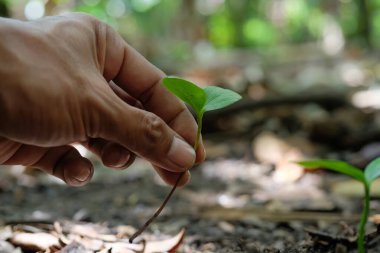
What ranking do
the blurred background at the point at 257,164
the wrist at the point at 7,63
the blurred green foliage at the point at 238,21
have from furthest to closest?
the blurred green foliage at the point at 238,21 < the blurred background at the point at 257,164 < the wrist at the point at 7,63

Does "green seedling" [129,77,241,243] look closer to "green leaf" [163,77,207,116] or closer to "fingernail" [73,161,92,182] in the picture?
"green leaf" [163,77,207,116]

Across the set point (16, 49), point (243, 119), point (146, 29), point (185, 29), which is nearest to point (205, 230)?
point (16, 49)

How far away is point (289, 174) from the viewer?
265 centimetres

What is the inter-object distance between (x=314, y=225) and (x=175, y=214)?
21.0 inches

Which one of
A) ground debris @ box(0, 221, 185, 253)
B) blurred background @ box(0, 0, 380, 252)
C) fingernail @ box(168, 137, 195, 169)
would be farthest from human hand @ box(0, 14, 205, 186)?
blurred background @ box(0, 0, 380, 252)

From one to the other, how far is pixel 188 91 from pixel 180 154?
140 millimetres

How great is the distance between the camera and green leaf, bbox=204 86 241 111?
43.1 inches

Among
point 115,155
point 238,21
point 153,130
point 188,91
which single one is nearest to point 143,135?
point 153,130

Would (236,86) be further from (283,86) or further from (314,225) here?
(314,225)

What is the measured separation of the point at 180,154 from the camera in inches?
43.8

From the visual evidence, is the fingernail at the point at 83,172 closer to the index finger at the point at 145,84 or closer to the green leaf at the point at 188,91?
the index finger at the point at 145,84

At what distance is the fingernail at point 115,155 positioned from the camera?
127 cm

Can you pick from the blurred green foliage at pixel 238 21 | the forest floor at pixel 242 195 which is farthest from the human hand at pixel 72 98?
the blurred green foliage at pixel 238 21

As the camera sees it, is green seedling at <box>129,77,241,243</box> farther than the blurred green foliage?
No
